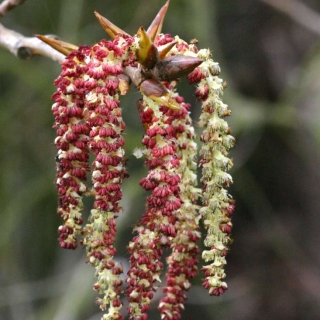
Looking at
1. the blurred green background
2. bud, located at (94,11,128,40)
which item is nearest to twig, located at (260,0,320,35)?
the blurred green background

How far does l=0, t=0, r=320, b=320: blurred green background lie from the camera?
8.41ft

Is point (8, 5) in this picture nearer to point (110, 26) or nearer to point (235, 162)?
point (110, 26)

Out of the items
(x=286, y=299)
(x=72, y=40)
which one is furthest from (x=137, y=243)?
(x=286, y=299)

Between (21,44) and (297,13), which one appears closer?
(21,44)

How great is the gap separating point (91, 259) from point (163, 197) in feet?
0.50

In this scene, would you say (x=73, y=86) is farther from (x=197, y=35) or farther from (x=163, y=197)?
(x=197, y=35)

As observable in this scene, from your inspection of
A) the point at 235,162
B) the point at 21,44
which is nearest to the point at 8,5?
the point at 21,44

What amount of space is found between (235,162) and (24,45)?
6.62 ft

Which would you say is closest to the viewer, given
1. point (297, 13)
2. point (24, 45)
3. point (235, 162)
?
point (24, 45)

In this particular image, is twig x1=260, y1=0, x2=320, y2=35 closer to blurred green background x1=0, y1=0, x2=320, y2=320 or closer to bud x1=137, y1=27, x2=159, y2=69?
blurred green background x1=0, y1=0, x2=320, y2=320

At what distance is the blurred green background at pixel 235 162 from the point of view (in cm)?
256

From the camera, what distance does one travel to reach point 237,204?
3863mm

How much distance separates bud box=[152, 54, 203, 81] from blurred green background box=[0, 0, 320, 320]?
1.31 metres

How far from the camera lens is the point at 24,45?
1141 millimetres
